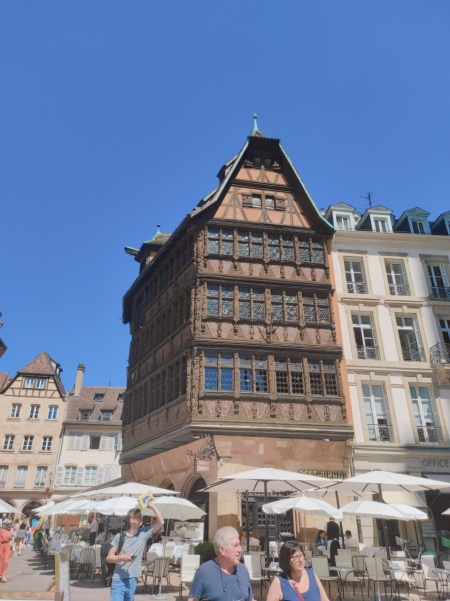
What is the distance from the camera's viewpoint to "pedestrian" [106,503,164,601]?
4.89 meters

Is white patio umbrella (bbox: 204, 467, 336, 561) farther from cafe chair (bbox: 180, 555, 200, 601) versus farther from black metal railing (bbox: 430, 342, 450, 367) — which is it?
black metal railing (bbox: 430, 342, 450, 367)

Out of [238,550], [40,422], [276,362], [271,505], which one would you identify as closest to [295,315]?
[276,362]

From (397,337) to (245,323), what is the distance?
6439mm

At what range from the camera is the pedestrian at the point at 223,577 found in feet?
10.7

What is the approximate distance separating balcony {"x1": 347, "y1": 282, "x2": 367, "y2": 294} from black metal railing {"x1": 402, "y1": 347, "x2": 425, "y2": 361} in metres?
2.97

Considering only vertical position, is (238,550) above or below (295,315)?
below

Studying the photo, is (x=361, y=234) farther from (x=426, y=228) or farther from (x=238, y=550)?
(x=238, y=550)

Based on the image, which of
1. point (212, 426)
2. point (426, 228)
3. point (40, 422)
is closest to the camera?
point (212, 426)

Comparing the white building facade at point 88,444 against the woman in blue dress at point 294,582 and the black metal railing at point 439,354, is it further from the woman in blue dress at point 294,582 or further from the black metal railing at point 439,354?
the woman in blue dress at point 294,582

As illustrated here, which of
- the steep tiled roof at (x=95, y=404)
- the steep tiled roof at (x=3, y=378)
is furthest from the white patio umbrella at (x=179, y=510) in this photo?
the steep tiled roof at (x=3, y=378)

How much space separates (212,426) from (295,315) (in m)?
5.36

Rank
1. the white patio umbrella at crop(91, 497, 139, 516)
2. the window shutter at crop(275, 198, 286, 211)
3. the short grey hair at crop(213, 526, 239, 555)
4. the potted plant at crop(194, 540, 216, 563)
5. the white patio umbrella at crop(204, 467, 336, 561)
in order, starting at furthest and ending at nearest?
1. the window shutter at crop(275, 198, 286, 211)
2. the potted plant at crop(194, 540, 216, 563)
3. the white patio umbrella at crop(204, 467, 336, 561)
4. the white patio umbrella at crop(91, 497, 139, 516)
5. the short grey hair at crop(213, 526, 239, 555)

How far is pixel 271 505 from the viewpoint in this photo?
11.5 metres

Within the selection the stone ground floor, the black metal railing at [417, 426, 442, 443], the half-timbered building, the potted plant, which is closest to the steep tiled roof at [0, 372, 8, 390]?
the half-timbered building
